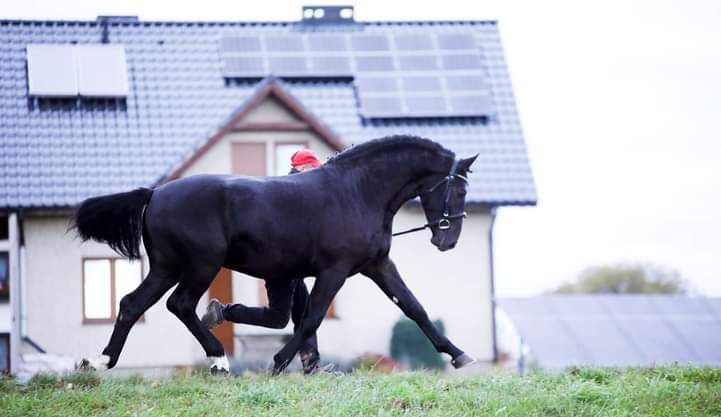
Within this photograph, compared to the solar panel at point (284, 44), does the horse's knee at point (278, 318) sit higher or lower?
lower

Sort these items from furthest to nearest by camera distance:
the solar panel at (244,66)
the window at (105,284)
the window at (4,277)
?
1. the solar panel at (244,66)
2. the window at (105,284)
3. the window at (4,277)

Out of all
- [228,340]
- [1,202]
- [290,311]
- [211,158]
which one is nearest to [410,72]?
[211,158]

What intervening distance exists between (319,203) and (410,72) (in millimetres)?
23363

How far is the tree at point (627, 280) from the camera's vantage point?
75.0m

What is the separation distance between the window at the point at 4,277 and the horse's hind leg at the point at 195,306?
20.3 metres

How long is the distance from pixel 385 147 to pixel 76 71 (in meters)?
22.4

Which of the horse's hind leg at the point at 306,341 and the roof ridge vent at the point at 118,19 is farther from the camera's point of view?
the roof ridge vent at the point at 118,19

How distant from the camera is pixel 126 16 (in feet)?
120

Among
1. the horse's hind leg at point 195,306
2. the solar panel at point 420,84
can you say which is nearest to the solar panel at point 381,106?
the solar panel at point 420,84

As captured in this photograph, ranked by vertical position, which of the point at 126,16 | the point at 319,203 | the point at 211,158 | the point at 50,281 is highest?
the point at 126,16

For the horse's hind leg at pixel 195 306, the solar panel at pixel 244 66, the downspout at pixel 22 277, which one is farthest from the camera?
the solar panel at pixel 244 66

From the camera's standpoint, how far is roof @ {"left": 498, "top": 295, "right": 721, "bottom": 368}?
118 ft

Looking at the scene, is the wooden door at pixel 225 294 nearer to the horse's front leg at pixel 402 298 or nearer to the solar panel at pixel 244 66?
the solar panel at pixel 244 66

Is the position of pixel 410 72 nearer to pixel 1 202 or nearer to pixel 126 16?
pixel 126 16
